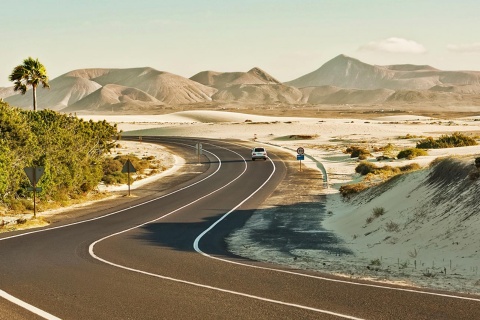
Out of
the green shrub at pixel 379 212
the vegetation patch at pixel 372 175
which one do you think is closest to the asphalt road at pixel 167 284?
the green shrub at pixel 379 212

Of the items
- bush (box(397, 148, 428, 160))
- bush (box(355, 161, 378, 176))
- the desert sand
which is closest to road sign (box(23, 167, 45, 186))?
the desert sand

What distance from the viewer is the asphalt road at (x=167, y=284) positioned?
11.5 metres

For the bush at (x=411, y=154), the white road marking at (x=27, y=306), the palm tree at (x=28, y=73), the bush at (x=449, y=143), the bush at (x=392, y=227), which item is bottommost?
the bush at (x=392, y=227)

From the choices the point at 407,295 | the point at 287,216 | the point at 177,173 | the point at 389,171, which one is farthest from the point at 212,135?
the point at 407,295

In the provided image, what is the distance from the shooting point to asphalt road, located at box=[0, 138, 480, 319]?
1146 centimetres

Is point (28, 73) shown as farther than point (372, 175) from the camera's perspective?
Yes

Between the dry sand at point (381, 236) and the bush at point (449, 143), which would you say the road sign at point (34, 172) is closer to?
the dry sand at point (381, 236)

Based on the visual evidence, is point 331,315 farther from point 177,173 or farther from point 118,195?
point 177,173

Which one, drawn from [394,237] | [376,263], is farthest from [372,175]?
[376,263]

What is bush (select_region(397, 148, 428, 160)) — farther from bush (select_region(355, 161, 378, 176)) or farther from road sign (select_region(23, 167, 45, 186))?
road sign (select_region(23, 167, 45, 186))

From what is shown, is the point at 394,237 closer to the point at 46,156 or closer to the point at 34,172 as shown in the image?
the point at 34,172

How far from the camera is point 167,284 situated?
1406cm

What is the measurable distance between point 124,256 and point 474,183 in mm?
12219

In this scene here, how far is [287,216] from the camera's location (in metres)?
30.1
